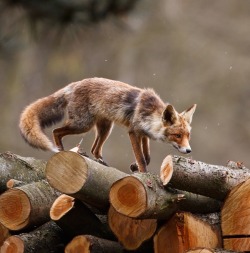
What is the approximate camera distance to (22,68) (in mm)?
22688

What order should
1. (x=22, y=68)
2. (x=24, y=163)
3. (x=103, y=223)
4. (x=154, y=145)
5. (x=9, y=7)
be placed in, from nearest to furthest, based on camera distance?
(x=9, y=7), (x=103, y=223), (x=24, y=163), (x=154, y=145), (x=22, y=68)

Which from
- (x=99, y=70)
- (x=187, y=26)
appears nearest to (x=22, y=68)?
(x=99, y=70)

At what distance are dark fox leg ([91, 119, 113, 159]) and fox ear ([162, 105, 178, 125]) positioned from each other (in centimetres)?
66

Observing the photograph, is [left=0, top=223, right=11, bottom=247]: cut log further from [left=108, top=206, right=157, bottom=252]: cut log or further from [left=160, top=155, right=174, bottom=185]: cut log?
[left=160, top=155, right=174, bottom=185]: cut log

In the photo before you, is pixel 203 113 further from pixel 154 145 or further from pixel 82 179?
pixel 82 179

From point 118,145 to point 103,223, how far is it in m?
14.2

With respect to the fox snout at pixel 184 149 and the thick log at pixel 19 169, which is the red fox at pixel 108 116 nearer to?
the fox snout at pixel 184 149

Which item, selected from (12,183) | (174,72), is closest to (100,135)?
(12,183)

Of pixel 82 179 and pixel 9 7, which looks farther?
pixel 82 179

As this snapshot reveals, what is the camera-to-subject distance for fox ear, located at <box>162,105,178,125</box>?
26.8ft

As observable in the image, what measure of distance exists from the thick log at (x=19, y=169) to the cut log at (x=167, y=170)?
1.50 m

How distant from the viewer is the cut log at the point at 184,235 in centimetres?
593

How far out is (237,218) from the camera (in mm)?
6039

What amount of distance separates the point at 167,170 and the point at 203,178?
10.8 inches
